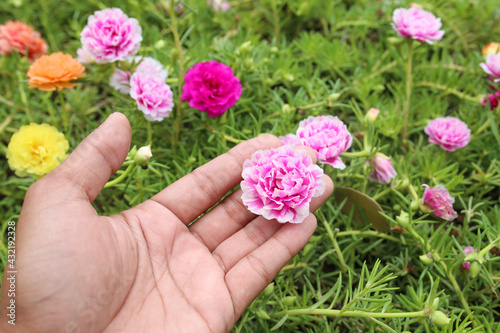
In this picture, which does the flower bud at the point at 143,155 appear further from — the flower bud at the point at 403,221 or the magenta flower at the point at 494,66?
the magenta flower at the point at 494,66

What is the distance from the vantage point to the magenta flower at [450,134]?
1.70m

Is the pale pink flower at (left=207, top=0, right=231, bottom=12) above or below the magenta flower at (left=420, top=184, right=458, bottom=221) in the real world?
above

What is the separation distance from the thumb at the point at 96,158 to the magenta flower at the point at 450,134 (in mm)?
1292

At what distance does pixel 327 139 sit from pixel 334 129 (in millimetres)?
63

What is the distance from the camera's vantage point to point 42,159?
5.10ft

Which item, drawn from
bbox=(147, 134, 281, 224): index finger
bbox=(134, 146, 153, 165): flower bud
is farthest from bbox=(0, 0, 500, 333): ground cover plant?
bbox=(147, 134, 281, 224): index finger

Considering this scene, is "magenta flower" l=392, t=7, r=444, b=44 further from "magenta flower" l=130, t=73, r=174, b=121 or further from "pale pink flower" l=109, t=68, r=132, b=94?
"pale pink flower" l=109, t=68, r=132, b=94

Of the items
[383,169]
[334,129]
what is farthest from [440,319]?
[334,129]

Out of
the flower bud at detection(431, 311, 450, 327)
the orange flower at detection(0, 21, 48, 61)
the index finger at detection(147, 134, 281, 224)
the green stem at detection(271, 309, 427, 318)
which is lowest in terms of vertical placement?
the green stem at detection(271, 309, 427, 318)

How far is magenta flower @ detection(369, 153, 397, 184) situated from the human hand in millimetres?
297

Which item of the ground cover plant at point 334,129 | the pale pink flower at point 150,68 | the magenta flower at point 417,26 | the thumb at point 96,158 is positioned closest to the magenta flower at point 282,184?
the ground cover plant at point 334,129

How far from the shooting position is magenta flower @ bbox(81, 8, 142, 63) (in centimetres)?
159

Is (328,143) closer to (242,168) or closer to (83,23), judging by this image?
(242,168)

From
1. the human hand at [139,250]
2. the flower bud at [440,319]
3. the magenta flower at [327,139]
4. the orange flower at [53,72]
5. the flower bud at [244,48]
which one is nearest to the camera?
the human hand at [139,250]
